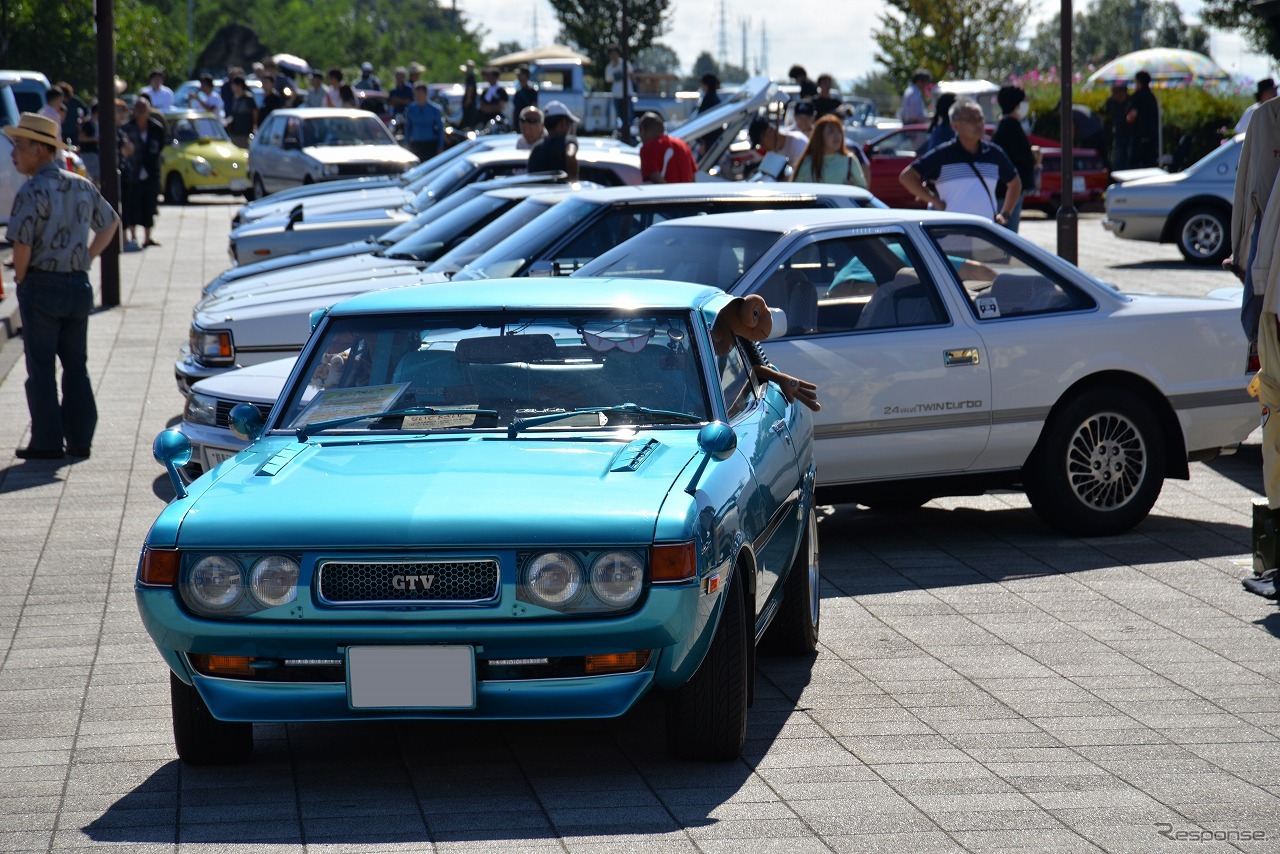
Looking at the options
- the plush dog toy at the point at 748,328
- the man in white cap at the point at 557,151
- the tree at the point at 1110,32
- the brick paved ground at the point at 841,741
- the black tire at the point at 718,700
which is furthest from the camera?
the tree at the point at 1110,32

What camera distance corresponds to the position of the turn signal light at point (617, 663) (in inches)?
186

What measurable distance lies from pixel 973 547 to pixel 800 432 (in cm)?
216

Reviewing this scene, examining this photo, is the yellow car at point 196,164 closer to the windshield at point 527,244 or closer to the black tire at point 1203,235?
the black tire at point 1203,235

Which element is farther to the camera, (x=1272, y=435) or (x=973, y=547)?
(x=973, y=547)

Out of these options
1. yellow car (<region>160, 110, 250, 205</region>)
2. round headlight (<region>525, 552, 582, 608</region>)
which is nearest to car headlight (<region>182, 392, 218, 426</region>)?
round headlight (<region>525, 552, 582, 608</region>)

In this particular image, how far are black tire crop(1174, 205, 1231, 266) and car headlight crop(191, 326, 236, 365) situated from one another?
14082 millimetres

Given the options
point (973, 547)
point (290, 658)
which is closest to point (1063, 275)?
point (973, 547)

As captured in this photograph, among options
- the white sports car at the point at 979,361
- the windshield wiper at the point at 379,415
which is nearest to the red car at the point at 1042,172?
the white sports car at the point at 979,361

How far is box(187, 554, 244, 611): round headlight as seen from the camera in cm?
473

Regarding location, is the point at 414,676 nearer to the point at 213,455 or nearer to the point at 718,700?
the point at 718,700

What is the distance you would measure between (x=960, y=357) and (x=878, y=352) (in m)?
0.39

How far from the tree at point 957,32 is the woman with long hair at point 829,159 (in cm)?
3486

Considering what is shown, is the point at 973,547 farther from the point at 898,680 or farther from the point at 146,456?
the point at 146,456

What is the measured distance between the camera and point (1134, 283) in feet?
62.4
